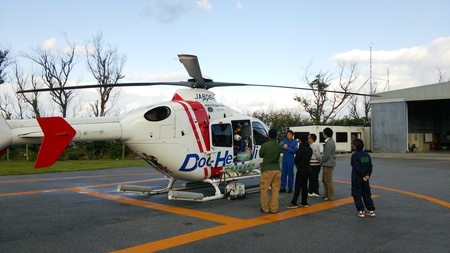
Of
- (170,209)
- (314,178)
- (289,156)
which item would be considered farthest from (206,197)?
(314,178)

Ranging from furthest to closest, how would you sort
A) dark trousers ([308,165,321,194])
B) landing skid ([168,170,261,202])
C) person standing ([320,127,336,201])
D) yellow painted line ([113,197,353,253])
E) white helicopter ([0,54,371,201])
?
dark trousers ([308,165,321,194]) → person standing ([320,127,336,201]) → landing skid ([168,170,261,202]) → white helicopter ([0,54,371,201]) → yellow painted line ([113,197,353,253])

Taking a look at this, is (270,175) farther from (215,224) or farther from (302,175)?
(215,224)

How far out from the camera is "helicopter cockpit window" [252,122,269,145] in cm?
1095

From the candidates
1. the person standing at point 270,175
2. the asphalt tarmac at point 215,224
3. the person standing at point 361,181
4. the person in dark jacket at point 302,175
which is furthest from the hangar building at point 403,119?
the person standing at point 270,175

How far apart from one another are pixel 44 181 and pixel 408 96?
28038 millimetres

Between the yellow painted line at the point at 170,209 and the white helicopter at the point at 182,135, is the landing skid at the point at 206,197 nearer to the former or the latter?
the white helicopter at the point at 182,135

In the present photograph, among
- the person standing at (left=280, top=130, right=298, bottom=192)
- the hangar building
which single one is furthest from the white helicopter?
the hangar building

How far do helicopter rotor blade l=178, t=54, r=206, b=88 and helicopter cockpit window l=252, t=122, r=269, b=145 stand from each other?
2090mm

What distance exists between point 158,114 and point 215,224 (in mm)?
3312

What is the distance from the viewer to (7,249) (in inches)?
222

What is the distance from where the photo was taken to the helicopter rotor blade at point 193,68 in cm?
819

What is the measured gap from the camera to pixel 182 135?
9180 mm

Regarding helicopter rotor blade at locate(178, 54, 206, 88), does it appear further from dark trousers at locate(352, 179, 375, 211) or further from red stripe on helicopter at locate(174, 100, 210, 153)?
dark trousers at locate(352, 179, 375, 211)

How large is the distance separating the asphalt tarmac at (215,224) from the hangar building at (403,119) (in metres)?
21.2
